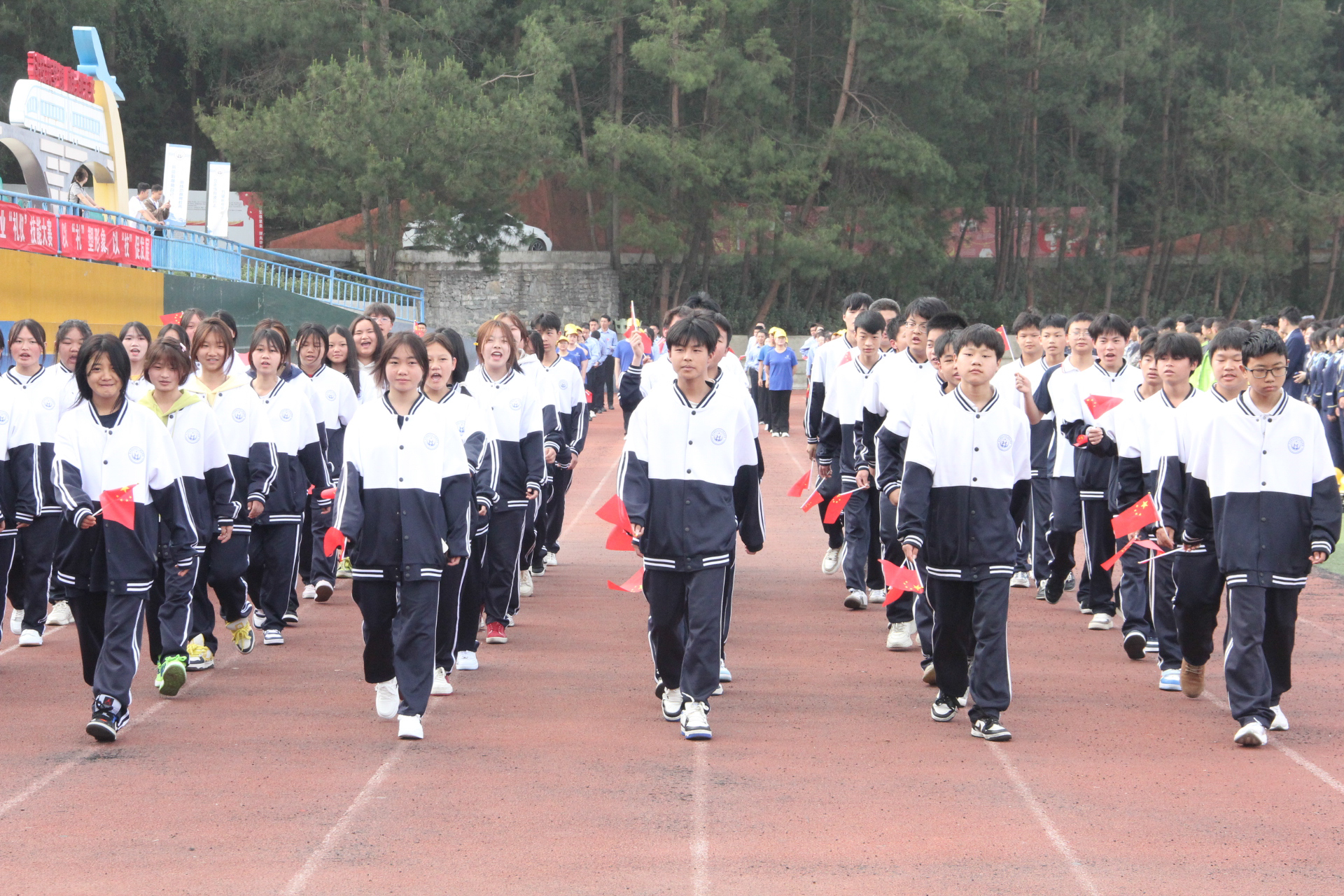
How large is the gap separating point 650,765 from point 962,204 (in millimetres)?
33489

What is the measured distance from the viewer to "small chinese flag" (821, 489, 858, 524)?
8438 millimetres

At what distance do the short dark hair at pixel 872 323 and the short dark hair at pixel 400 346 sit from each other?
→ 11.1 ft

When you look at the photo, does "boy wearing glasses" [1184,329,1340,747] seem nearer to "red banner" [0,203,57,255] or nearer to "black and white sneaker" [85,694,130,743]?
"black and white sneaker" [85,694,130,743]

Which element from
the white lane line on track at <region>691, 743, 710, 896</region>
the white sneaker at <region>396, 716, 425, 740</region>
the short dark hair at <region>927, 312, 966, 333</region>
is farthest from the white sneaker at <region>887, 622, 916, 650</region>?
the white sneaker at <region>396, 716, 425, 740</region>

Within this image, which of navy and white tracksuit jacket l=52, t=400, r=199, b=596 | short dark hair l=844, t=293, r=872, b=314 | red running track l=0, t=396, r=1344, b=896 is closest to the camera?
red running track l=0, t=396, r=1344, b=896

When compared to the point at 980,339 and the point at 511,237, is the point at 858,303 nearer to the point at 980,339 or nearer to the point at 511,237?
the point at 980,339

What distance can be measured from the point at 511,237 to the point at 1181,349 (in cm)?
2931

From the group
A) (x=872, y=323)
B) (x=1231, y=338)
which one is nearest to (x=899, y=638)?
(x=872, y=323)

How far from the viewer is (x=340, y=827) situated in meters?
4.66

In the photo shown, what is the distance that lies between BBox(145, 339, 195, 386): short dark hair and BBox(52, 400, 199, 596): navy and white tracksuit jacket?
45cm

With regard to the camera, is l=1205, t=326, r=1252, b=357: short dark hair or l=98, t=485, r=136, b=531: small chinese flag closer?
l=98, t=485, r=136, b=531: small chinese flag

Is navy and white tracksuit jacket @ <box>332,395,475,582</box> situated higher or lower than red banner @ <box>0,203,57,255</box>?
lower

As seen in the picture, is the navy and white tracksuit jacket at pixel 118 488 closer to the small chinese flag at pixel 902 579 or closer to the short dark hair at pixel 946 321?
the small chinese flag at pixel 902 579

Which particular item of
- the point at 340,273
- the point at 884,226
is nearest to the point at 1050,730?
the point at 340,273
